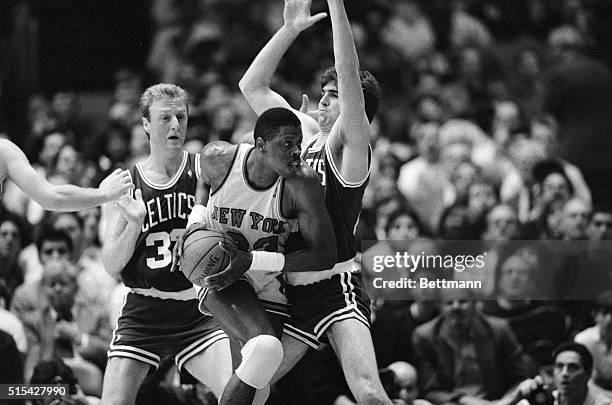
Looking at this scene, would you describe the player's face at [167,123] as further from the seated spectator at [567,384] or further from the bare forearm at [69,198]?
the seated spectator at [567,384]

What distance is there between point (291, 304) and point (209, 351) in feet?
1.99

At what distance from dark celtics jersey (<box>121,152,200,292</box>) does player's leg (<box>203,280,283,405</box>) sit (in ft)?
2.37

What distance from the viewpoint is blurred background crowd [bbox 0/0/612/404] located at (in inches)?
323

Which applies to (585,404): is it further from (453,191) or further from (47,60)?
(47,60)

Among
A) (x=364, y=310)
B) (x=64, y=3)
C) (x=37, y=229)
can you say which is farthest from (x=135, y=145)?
(x=364, y=310)

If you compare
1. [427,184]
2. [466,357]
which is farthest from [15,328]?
[427,184]

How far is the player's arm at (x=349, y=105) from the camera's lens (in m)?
6.25

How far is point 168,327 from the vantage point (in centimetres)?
682

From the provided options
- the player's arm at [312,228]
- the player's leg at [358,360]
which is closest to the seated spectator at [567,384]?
the player's leg at [358,360]

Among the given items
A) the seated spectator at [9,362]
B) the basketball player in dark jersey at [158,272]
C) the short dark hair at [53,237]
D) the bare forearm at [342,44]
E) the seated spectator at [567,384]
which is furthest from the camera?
the short dark hair at [53,237]

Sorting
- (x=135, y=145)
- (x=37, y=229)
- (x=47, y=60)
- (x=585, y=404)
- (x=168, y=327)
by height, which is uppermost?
(x=47, y=60)

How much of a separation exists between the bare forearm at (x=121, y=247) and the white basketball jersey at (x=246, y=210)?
0.65m

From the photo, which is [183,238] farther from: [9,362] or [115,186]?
[9,362]

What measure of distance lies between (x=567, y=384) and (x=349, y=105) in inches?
103
